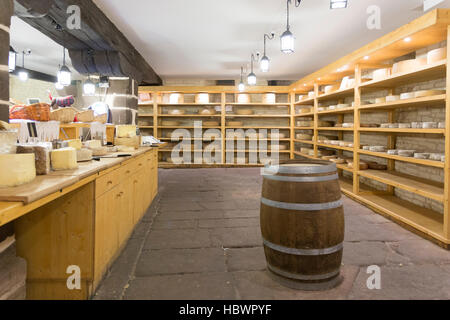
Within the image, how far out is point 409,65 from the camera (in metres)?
3.65

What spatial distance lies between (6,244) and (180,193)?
11.5ft

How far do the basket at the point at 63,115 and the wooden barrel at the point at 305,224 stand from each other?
2048 millimetres

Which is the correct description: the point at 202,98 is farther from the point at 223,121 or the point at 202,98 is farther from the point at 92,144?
the point at 92,144

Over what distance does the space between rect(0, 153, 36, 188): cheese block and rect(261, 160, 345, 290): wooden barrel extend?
1467 mm

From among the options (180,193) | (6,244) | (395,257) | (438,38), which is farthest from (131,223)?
(438,38)

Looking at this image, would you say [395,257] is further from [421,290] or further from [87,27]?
[87,27]

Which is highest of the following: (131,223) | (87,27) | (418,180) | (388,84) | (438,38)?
(87,27)

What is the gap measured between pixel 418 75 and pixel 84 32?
14.7 ft

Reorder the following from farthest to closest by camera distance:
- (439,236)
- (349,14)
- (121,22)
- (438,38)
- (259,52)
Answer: (259,52)
(121,22)
(349,14)
(438,38)
(439,236)

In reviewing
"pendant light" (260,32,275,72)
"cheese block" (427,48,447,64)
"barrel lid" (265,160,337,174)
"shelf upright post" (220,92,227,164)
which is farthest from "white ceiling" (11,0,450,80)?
"barrel lid" (265,160,337,174)

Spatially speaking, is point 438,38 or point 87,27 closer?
point 438,38

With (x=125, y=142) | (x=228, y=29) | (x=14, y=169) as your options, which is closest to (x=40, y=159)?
(x=14, y=169)

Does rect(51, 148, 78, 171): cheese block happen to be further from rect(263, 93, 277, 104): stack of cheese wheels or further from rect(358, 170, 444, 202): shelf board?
rect(263, 93, 277, 104): stack of cheese wheels
